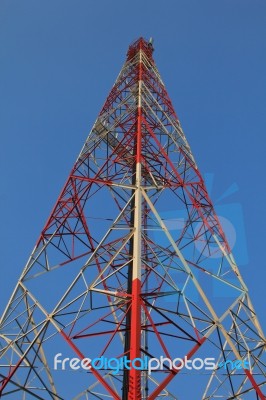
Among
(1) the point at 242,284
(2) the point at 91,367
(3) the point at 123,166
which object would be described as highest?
(3) the point at 123,166

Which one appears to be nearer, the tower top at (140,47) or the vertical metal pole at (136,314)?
the vertical metal pole at (136,314)

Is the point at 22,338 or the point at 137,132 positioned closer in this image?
the point at 22,338

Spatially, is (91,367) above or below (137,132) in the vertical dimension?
below

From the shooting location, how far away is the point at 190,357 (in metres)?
9.03

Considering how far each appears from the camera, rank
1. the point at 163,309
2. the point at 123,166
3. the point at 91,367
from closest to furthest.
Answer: the point at 91,367 < the point at 163,309 < the point at 123,166

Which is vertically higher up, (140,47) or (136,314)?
(140,47)

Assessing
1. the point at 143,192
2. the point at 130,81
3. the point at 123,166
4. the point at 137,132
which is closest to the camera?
the point at 143,192

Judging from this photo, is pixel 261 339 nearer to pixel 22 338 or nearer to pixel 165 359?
pixel 165 359

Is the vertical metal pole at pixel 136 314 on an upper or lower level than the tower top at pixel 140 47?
lower

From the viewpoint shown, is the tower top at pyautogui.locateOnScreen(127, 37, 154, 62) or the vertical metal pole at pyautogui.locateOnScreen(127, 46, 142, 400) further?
the tower top at pyautogui.locateOnScreen(127, 37, 154, 62)

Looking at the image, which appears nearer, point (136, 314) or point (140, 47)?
point (136, 314)

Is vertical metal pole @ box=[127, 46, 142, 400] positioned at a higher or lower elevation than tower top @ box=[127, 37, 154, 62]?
lower

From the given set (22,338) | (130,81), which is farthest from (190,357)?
(130,81)

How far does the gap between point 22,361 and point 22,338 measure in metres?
1.16
